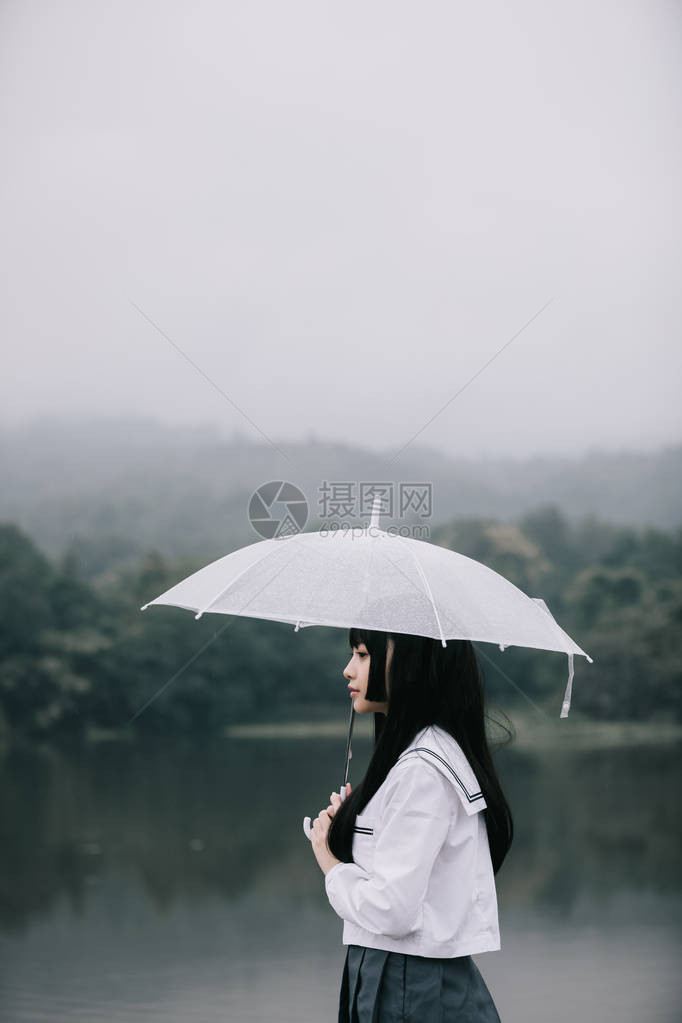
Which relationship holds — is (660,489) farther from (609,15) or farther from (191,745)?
(191,745)

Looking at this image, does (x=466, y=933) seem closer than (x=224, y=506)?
Yes

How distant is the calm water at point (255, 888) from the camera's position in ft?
17.1

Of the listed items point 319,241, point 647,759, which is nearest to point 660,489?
point 647,759

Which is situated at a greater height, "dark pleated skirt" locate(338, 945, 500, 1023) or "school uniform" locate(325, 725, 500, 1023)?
"school uniform" locate(325, 725, 500, 1023)

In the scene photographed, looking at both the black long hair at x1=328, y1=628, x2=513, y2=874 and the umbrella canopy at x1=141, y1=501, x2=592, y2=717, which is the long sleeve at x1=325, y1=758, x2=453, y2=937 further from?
the umbrella canopy at x1=141, y1=501, x2=592, y2=717

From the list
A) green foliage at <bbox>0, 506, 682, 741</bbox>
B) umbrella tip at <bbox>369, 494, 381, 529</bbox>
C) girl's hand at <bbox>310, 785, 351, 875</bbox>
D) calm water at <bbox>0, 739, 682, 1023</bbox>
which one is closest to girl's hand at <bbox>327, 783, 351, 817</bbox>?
girl's hand at <bbox>310, 785, 351, 875</bbox>

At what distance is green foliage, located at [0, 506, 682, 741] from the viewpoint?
8.96 metres

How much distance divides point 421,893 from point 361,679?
244 mm

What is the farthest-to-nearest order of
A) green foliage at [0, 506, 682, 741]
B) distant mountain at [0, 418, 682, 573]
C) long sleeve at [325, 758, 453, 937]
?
distant mountain at [0, 418, 682, 573], green foliage at [0, 506, 682, 741], long sleeve at [325, 758, 453, 937]

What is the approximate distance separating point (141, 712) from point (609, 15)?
7761mm

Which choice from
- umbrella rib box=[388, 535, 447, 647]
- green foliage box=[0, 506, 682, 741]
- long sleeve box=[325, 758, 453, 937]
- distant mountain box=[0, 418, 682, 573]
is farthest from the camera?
distant mountain box=[0, 418, 682, 573]

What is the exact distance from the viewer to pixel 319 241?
10578 mm

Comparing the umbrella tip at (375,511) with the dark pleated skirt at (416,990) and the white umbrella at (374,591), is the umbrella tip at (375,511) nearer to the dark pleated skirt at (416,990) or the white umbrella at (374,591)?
the white umbrella at (374,591)

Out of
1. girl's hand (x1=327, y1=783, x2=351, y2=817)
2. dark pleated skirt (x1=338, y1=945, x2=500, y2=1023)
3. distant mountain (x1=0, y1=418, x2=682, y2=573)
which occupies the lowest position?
dark pleated skirt (x1=338, y1=945, x2=500, y2=1023)
